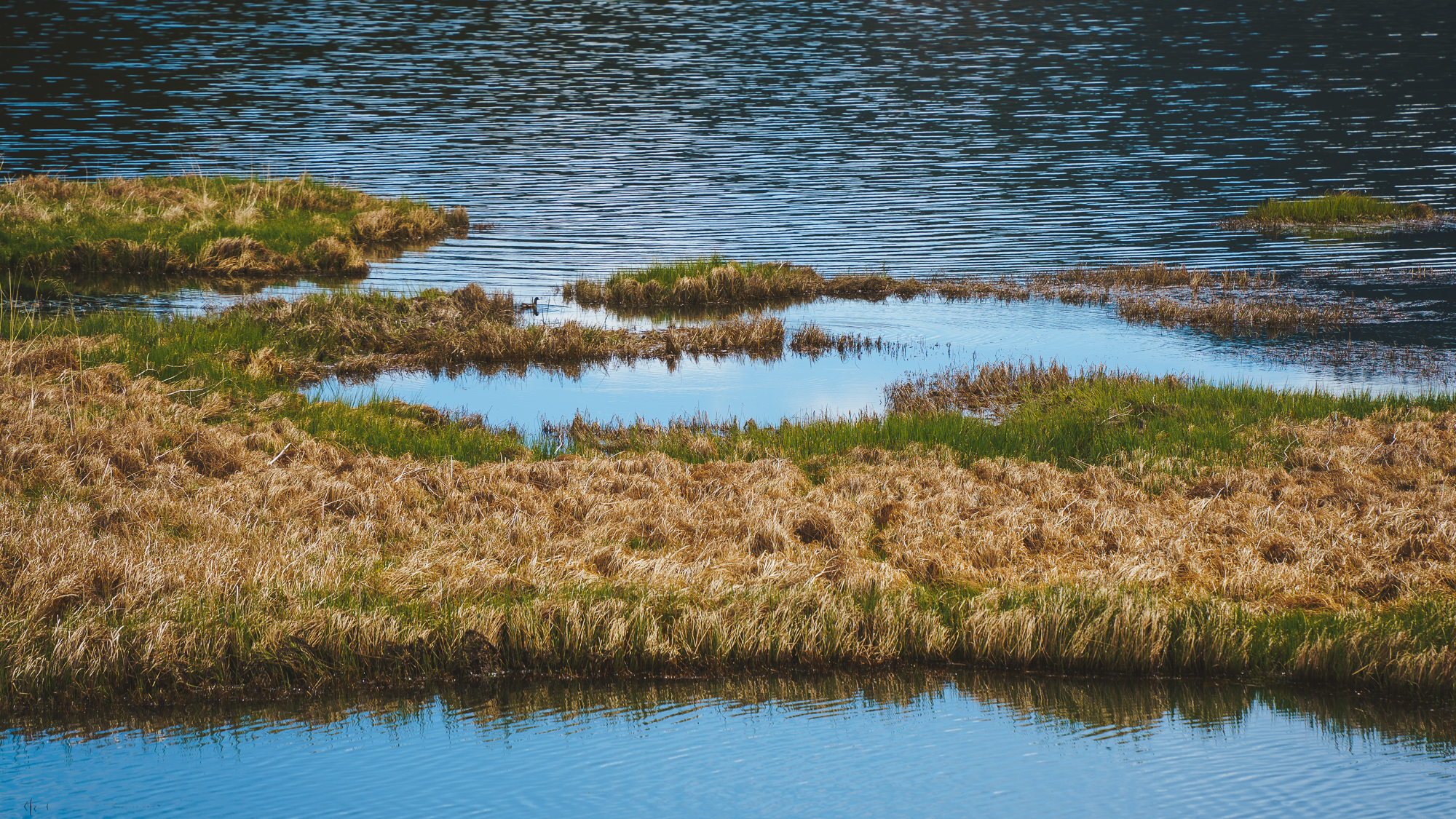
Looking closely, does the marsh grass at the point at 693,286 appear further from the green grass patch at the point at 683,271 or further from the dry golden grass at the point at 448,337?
the dry golden grass at the point at 448,337

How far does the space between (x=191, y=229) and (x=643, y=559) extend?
87.3ft

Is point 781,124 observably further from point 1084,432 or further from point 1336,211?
point 1084,432

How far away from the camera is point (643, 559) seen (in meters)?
11.5

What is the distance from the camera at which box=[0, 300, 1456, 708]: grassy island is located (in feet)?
30.7

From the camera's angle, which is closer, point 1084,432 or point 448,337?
point 1084,432

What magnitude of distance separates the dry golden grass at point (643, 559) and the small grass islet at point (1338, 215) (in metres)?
28.3

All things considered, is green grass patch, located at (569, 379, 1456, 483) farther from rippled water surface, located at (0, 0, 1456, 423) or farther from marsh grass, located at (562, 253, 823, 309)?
marsh grass, located at (562, 253, 823, 309)

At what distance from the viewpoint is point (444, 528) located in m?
12.0

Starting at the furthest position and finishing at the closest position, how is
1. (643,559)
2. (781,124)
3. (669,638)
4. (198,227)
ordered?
(781,124)
(198,227)
(643,559)
(669,638)

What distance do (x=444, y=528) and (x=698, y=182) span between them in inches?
1628

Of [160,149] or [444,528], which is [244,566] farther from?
[160,149]

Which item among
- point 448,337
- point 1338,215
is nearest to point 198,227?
point 448,337

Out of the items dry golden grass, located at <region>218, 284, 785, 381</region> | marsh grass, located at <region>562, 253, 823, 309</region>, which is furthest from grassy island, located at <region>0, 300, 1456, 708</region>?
marsh grass, located at <region>562, 253, 823, 309</region>

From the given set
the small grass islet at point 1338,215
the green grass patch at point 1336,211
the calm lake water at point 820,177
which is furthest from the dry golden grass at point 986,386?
the green grass patch at point 1336,211
